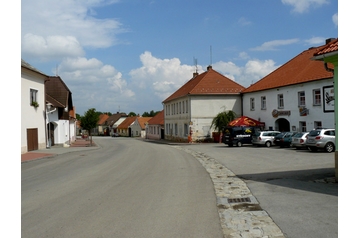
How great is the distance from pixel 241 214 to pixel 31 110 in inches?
928

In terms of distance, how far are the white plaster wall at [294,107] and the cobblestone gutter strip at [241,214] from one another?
20387mm

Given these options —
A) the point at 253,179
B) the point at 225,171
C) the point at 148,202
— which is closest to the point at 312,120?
the point at 225,171

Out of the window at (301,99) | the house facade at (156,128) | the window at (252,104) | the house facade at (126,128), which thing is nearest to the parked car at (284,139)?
the window at (301,99)

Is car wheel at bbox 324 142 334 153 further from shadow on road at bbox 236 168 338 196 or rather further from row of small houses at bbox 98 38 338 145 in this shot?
shadow on road at bbox 236 168 338 196

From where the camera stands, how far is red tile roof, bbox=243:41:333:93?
3128 cm

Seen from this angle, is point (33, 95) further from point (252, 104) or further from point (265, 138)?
point (252, 104)

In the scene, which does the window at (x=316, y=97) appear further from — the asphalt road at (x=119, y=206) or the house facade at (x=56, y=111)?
the house facade at (x=56, y=111)

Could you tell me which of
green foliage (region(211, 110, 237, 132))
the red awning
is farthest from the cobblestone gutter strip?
green foliage (region(211, 110, 237, 132))

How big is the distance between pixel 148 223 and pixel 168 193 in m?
3.10

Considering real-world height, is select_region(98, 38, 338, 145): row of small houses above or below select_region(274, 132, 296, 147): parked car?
above

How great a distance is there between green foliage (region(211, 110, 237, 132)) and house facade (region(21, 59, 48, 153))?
2094cm

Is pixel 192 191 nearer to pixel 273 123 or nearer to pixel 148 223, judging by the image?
pixel 148 223

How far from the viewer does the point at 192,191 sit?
10.1 metres

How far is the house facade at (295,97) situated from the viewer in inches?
1150
